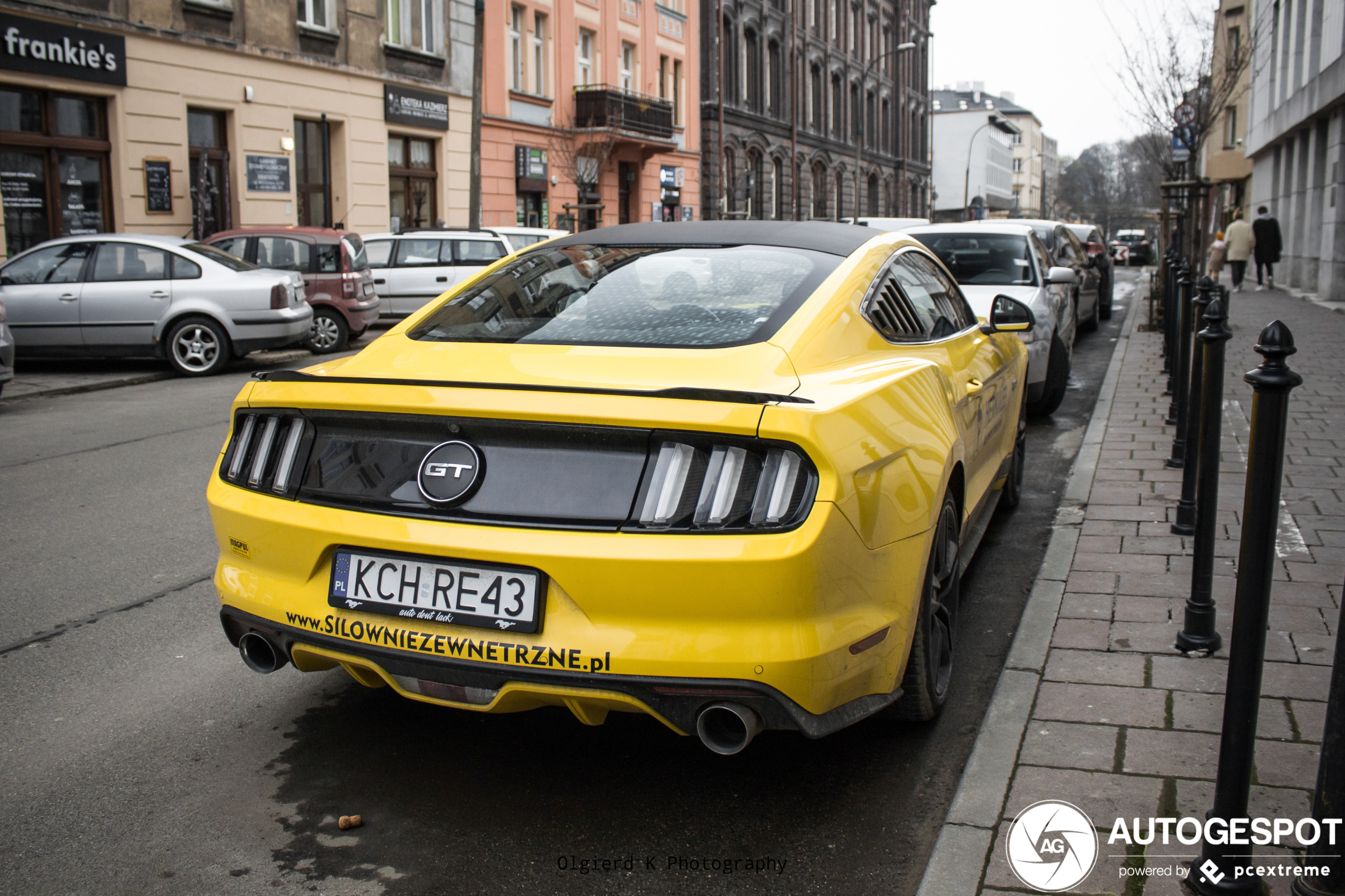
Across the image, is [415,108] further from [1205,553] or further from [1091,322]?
[1205,553]

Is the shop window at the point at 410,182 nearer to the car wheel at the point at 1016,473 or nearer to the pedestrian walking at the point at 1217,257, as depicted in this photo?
the pedestrian walking at the point at 1217,257

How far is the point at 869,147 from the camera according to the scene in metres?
65.1

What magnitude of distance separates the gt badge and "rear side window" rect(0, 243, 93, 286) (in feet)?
40.4

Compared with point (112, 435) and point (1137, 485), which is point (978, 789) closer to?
point (1137, 485)

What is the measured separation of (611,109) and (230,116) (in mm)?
13818

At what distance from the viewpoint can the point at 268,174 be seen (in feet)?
75.9

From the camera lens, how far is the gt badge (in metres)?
2.89

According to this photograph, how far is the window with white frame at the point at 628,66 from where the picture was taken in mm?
37188

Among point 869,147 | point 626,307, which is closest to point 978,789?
point 626,307

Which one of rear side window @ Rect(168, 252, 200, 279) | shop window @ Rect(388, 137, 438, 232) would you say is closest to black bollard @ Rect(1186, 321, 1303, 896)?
rear side window @ Rect(168, 252, 200, 279)

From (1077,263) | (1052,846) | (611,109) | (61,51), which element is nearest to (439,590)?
(1052,846)

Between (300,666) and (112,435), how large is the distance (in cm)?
705

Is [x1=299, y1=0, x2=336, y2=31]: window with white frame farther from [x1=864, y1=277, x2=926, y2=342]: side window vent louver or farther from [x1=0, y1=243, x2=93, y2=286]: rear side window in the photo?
[x1=864, y1=277, x2=926, y2=342]: side window vent louver

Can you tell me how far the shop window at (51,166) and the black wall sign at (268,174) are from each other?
300 centimetres
